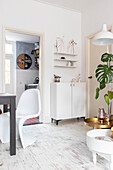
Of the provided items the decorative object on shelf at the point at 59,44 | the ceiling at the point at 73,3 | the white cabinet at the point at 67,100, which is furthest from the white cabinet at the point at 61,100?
the ceiling at the point at 73,3

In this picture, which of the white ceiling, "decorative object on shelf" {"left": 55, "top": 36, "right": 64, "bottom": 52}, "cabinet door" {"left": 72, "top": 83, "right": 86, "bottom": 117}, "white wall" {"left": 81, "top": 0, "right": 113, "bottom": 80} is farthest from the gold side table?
the white ceiling

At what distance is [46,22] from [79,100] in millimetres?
2084

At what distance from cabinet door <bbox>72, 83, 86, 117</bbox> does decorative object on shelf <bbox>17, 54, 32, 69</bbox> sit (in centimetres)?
306

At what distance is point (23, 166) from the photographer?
1.69m

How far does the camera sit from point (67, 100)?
139 inches

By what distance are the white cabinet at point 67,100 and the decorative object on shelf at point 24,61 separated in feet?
9.11

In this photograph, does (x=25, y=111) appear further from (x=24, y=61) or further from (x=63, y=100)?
(x=24, y=61)

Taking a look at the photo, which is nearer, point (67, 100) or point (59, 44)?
point (67, 100)

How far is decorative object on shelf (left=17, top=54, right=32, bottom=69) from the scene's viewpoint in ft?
19.6

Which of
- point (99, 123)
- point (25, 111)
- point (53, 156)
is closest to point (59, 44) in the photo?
point (25, 111)

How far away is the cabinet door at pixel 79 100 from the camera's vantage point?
362 cm

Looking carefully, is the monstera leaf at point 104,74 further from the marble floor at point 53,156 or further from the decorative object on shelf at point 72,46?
the decorative object on shelf at point 72,46

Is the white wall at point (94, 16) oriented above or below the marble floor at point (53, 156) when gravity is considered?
above

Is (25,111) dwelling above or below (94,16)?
below
